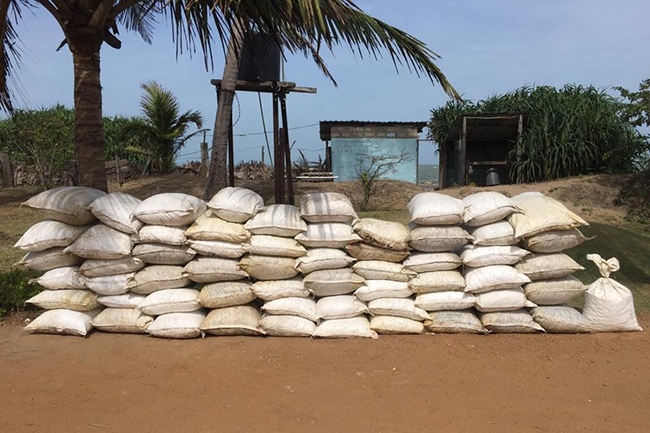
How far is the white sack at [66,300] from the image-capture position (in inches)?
148

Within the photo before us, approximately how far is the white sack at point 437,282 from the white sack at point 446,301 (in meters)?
0.05

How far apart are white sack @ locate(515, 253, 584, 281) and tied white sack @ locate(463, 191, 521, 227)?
1.45 ft

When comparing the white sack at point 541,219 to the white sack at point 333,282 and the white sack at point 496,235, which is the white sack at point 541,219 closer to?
the white sack at point 496,235

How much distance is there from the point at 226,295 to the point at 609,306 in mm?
3168

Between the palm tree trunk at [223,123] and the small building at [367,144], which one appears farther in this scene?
the small building at [367,144]

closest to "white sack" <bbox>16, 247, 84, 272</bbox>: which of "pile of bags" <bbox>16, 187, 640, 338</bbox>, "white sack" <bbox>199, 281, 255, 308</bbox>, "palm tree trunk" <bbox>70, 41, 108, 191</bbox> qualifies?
"pile of bags" <bbox>16, 187, 640, 338</bbox>

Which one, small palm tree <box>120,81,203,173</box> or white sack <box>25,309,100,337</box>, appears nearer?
white sack <box>25,309,100,337</box>

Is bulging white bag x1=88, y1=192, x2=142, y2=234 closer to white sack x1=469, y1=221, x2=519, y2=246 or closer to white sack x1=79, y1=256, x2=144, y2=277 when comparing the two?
white sack x1=79, y1=256, x2=144, y2=277

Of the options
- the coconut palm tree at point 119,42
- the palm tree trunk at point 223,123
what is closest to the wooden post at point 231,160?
the palm tree trunk at point 223,123

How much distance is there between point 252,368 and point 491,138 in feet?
43.1

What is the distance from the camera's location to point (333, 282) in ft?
12.1

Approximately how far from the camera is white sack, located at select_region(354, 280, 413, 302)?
3.75 metres

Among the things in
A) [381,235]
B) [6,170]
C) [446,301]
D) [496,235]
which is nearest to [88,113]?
[381,235]

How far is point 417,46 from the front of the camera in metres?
3.96
